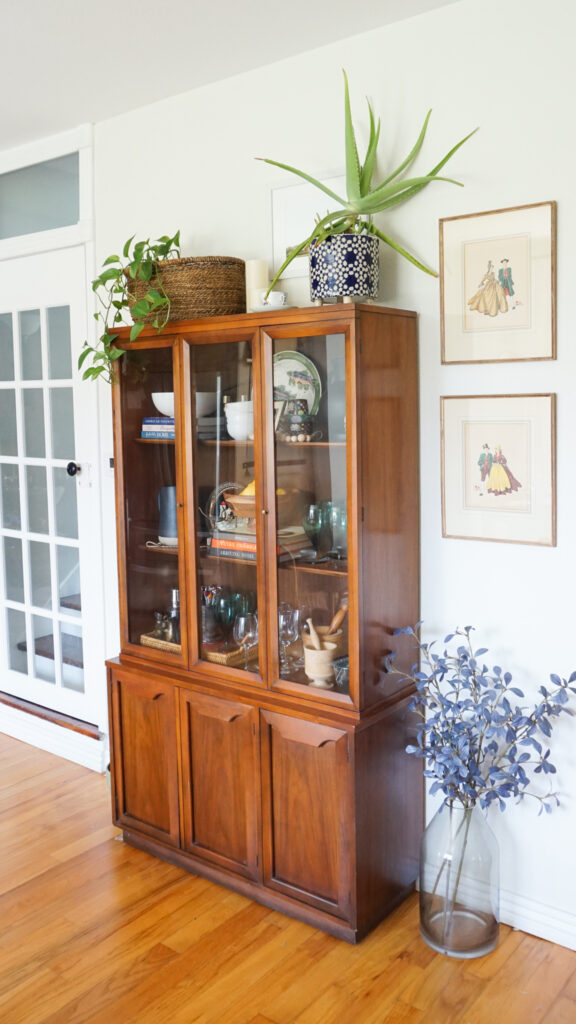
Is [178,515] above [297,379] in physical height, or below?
below

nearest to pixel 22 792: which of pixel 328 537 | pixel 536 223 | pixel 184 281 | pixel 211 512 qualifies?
pixel 211 512

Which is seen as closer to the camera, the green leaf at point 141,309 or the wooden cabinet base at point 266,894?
the wooden cabinet base at point 266,894

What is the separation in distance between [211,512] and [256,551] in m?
0.23

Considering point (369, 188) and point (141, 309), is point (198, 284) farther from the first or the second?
point (369, 188)

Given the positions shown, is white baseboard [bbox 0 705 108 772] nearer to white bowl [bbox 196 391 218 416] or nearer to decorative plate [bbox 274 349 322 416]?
white bowl [bbox 196 391 218 416]

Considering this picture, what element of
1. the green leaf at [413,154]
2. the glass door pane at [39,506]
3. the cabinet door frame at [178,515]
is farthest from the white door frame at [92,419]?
the green leaf at [413,154]

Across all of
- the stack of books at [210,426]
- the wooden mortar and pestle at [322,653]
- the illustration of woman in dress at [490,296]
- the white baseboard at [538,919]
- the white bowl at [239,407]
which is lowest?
the white baseboard at [538,919]

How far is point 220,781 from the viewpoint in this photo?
8.38 ft

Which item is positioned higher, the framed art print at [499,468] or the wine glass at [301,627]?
the framed art print at [499,468]

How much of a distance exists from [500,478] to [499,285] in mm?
501

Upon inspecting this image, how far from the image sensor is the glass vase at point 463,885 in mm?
2234

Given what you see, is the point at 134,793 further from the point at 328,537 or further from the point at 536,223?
the point at 536,223

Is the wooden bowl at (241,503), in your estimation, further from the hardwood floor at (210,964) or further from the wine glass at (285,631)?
the hardwood floor at (210,964)

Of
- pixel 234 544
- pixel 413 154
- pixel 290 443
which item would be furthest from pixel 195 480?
pixel 413 154
